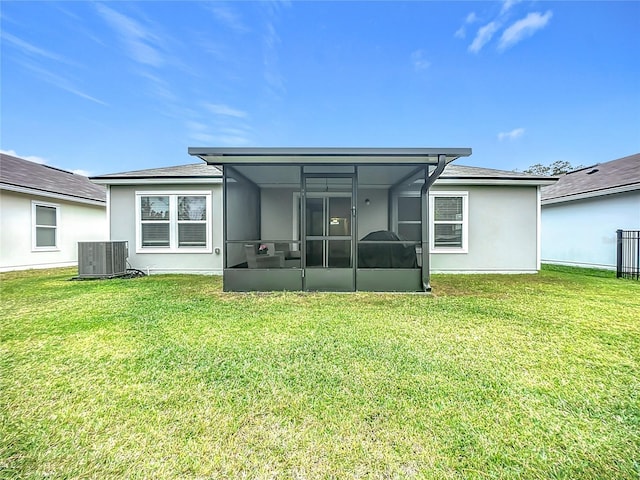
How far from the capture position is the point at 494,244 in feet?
28.8

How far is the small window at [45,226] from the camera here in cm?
965

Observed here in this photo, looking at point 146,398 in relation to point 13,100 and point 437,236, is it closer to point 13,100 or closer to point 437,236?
point 437,236

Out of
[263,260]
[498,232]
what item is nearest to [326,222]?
[263,260]

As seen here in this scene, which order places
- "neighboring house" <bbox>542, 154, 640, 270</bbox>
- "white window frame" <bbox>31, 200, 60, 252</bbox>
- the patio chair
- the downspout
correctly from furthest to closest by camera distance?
"white window frame" <bbox>31, 200, 60, 252</bbox>, "neighboring house" <bbox>542, 154, 640, 270</bbox>, the patio chair, the downspout

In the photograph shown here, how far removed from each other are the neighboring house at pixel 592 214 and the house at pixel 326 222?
10.6ft

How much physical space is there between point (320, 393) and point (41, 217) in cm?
1212

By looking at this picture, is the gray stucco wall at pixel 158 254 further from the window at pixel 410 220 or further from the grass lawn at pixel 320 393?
the window at pixel 410 220

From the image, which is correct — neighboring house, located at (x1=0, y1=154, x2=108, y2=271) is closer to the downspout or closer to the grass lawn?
the grass lawn

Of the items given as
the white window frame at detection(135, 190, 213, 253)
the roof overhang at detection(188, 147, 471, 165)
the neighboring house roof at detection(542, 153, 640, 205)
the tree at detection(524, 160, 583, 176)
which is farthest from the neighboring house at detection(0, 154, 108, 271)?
the tree at detection(524, 160, 583, 176)

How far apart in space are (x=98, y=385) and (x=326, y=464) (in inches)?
82.1

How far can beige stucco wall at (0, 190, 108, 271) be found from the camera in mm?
8859

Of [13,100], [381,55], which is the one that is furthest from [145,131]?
[381,55]

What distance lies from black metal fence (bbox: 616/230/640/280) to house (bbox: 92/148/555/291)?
2344mm

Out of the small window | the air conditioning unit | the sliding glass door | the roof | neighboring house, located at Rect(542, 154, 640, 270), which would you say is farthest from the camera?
the small window
